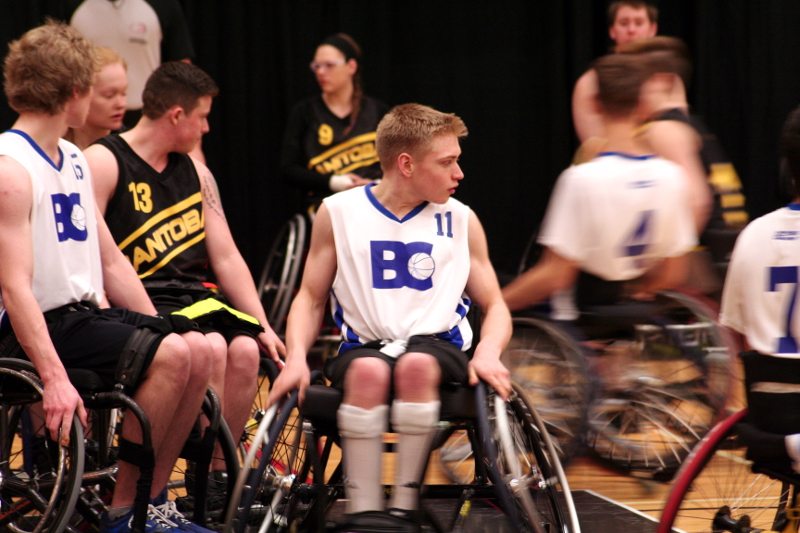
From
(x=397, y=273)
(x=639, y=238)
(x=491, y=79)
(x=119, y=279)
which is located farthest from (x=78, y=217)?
(x=491, y=79)

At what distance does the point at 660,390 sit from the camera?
3.45 meters

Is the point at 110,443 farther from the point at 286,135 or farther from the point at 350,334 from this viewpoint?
the point at 286,135

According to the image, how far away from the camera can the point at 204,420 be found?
3223 mm

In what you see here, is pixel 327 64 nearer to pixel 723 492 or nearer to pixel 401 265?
pixel 401 265

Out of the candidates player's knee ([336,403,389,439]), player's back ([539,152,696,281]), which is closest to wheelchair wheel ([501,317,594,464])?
player's back ([539,152,696,281])

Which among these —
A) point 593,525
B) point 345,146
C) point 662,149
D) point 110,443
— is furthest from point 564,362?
point 345,146

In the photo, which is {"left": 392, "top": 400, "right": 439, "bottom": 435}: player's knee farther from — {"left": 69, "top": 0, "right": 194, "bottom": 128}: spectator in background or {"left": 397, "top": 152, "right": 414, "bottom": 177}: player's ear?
{"left": 69, "top": 0, "right": 194, "bottom": 128}: spectator in background

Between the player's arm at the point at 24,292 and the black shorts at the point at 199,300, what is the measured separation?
0.52m

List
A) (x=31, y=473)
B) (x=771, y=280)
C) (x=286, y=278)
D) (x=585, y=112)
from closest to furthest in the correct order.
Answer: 1. (x=771, y=280)
2. (x=31, y=473)
3. (x=585, y=112)
4. (x=286, y=278)

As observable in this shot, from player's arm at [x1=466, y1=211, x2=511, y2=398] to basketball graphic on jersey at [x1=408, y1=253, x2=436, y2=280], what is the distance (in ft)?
0.44

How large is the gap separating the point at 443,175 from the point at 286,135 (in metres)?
2.73

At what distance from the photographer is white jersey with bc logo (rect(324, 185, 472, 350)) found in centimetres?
281

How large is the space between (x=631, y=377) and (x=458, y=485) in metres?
0.92

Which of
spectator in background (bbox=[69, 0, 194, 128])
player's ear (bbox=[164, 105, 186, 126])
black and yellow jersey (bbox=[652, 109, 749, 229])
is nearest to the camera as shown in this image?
player's ear (bbox=[164, 105, 186, 126])
